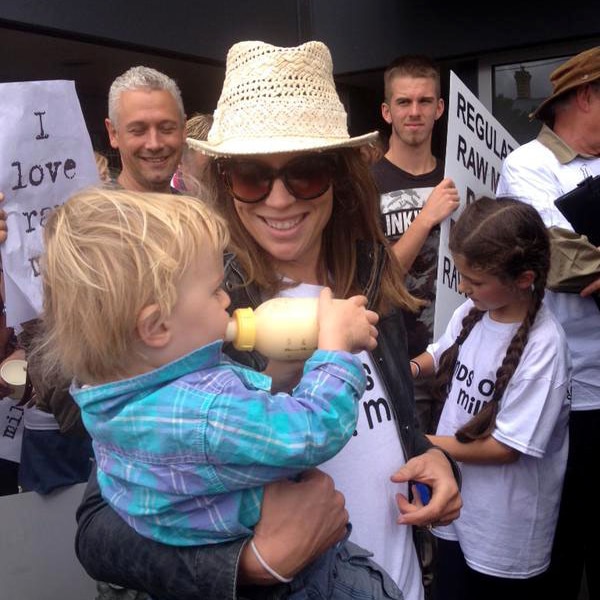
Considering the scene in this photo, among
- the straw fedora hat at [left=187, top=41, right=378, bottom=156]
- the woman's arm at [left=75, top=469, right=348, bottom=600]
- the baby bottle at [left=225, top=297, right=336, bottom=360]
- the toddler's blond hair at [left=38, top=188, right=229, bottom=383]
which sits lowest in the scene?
the woman's arm at [left=75, top=469, right=348, bottom=600]

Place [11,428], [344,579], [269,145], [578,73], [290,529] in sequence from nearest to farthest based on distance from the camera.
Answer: [290,529] < [344,579] < [269,145] < [11,428] < [578,73]

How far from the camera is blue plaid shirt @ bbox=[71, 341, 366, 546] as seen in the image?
1133 mm

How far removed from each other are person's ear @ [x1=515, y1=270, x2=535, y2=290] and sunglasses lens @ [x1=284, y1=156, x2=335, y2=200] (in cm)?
98

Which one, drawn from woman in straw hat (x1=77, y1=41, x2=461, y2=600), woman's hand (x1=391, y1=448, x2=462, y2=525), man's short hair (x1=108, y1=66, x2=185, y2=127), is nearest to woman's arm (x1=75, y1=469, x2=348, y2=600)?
woman in straw hat (x1=77, y1=41, x2=461, y2=600)

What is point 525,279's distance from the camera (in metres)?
2.34

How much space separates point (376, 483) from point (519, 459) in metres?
0.87

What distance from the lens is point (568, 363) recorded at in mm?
2350

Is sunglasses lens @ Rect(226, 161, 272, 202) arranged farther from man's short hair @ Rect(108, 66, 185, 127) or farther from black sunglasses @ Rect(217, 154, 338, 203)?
man's short hair @ Rect(108, 66, 185, 127)

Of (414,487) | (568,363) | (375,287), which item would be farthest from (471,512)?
(375,287)

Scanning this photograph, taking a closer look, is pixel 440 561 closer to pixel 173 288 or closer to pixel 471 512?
pixel 471 512

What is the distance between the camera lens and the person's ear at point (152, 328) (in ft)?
3.80

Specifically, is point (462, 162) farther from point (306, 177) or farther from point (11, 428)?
point (11, 428)

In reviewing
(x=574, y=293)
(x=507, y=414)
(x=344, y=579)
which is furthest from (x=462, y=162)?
(x=344, y=579)

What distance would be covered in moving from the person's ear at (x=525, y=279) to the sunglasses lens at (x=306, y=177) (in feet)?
3.20
